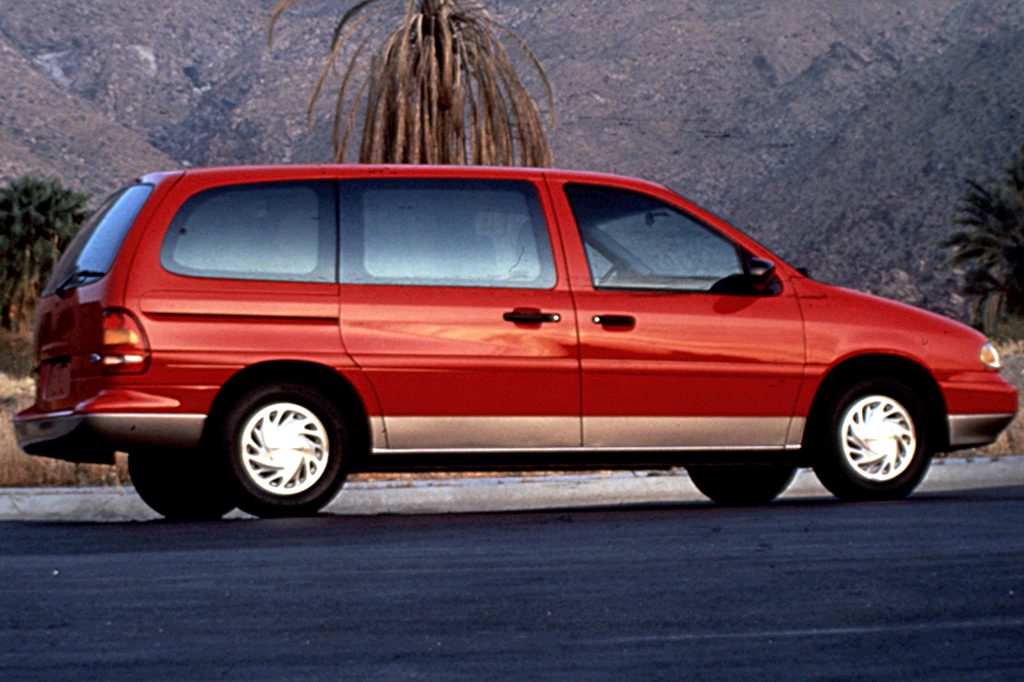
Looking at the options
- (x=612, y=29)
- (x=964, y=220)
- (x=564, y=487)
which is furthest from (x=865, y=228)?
(x=564, y=487)

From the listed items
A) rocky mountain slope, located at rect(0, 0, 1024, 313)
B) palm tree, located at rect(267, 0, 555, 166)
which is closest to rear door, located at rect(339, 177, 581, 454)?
palm tree, located at rect(267, 0, 555, 166)

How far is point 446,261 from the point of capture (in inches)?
405

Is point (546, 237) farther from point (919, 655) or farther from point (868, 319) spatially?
point (919, 655)

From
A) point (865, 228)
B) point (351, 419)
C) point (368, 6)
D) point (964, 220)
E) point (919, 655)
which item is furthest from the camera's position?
point (865, 228)

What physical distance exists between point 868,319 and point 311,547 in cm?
376

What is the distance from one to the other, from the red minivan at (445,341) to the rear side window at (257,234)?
12 millimetres

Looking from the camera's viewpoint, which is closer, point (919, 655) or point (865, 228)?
point (919, 655)

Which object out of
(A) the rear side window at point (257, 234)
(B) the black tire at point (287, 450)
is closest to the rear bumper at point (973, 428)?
(B) the black tire at point (287, 450)

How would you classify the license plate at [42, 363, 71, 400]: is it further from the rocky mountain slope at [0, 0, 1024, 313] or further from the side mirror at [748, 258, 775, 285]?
the rocky mountain slope at [0, 0, 1024, 313]

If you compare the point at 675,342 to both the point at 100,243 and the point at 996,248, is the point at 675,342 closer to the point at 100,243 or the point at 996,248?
the point at 100,243

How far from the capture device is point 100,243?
1038cm

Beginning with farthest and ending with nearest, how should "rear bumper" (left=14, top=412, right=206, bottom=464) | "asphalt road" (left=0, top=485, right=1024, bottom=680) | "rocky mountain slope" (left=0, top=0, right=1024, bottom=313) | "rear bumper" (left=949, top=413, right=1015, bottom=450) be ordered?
"rocky mountain slope" (left=0, top=0, right=1024, bottom=313)
"rear bumper" (left=949, top=413, right=1015, bottom=450)
"rear bumper" (left=14, top=412, right=206, bottom=464)
"asphalt road" (left=0, top=485, right=1024, bottom=680)

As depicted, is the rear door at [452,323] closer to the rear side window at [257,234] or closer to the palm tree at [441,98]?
the rear side window at [257,234]

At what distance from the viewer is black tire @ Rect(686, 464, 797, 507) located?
11836 millimetres
